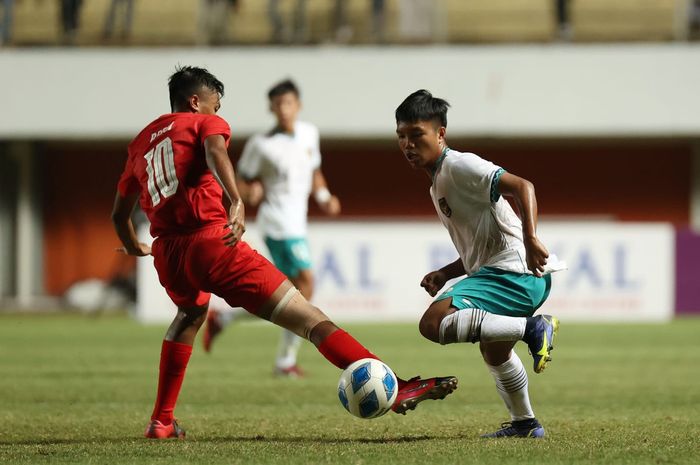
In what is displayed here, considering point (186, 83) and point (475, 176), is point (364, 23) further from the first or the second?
point (475, 176)

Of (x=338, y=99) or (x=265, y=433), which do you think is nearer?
(x=265, y=433)

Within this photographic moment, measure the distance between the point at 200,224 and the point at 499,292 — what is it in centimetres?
138

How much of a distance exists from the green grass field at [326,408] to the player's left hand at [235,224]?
895mm

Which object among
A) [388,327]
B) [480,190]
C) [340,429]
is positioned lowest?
[388,327]

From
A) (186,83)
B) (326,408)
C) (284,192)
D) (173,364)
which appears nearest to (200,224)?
(186,83)

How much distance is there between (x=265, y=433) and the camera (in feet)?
20.8

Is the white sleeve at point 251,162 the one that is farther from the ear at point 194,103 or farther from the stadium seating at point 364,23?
the stadium seating at point 364,23

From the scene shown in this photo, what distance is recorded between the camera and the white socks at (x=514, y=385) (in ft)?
19.8

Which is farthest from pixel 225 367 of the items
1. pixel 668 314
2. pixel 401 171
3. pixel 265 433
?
pixel 401 171

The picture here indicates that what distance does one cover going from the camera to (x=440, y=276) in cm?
616

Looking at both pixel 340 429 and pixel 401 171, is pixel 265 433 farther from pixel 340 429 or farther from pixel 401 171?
pixel 401 171

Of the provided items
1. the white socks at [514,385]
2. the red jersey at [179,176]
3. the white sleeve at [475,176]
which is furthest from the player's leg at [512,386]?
the red jersey at [179,176]

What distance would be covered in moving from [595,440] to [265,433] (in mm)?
1573

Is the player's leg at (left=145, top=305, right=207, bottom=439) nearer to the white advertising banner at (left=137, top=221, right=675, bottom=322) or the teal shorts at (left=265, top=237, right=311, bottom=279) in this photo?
the teal shorts at (left=265, top=237, right=311, bottom=279)
